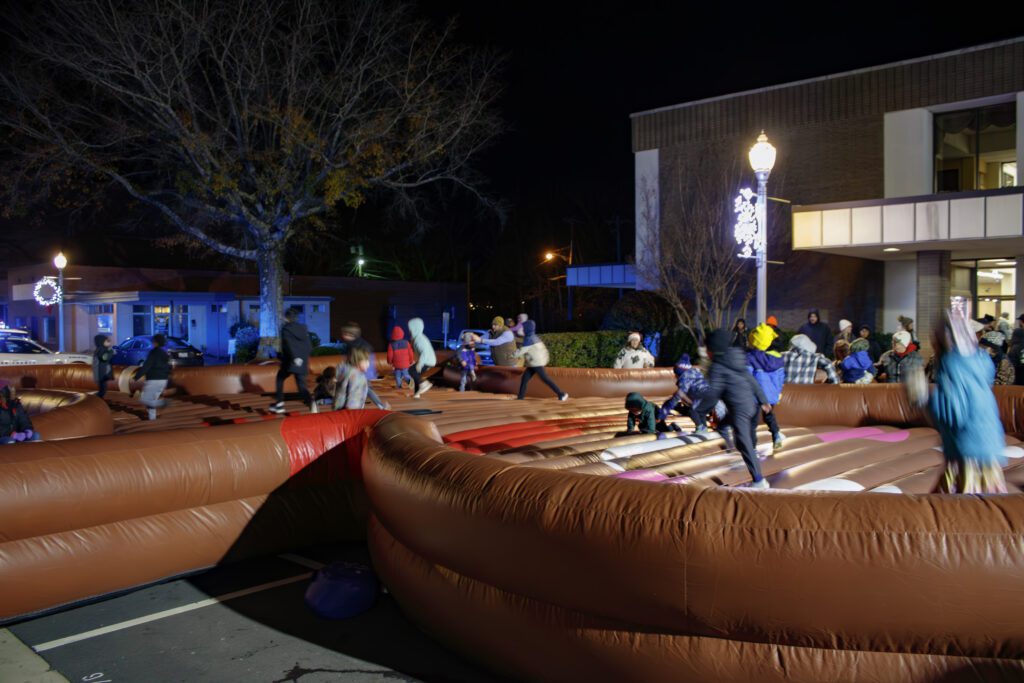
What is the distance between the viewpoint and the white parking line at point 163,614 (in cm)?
527

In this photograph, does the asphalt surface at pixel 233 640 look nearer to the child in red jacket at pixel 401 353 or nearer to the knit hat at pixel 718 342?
the knit hat at pixel 718 342

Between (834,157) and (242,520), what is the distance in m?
23.7

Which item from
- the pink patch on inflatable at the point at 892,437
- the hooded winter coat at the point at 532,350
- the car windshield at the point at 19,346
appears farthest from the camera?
the car windshield at the point at 19,346

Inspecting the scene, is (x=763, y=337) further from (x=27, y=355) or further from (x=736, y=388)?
(x=27, y=355)

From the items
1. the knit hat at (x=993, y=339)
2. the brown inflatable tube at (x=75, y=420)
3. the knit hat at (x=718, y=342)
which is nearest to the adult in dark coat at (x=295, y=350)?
the brown inflatable tube at (x=75, y=420)

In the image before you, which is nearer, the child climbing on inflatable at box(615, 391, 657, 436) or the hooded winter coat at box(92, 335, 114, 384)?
the child climbing on inflatable at box(615, 391, 657, 436)

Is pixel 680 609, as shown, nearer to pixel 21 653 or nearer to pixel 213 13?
pixel 21 653

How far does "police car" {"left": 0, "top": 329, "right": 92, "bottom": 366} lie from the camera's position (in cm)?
2022

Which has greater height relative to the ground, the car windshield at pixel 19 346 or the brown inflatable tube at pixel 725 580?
the car windshield at pixel 19 346

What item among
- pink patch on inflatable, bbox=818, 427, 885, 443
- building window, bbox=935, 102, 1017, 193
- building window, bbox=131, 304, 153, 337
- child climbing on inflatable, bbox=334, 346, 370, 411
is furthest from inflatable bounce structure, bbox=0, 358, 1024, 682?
building window, bbox=131, 304, 153, 337

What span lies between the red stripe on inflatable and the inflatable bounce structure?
18 millimetres

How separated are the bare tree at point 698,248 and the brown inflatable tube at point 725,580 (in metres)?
18.8

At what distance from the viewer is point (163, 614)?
5773 mm

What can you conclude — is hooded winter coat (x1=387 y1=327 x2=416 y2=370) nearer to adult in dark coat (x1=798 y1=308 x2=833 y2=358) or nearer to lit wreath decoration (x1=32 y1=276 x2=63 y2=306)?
adult in dark coat (x1=798 y1=308 x2=833 y2=358)
